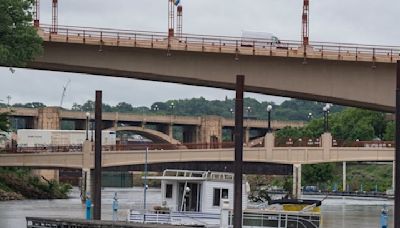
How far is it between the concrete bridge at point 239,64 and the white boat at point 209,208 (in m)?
13.0

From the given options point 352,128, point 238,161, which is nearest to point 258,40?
point 238,161

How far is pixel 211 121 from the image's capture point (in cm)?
18950

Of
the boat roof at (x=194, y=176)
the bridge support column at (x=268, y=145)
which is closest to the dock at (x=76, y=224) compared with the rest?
the boat roof at (x=194, y=176)

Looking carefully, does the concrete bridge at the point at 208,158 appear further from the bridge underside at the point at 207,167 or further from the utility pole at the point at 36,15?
the utility pole at the point at 36,15

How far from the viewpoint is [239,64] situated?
70.2 metres

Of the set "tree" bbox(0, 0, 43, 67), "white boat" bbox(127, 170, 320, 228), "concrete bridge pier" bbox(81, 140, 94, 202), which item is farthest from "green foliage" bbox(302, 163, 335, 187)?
"tree" bbox(0, 0, 43, 67)

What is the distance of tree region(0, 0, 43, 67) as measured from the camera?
55156 mm

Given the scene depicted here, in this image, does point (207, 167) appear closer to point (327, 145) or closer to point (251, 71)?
point (327, 145)

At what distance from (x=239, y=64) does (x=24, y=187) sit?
1684 inches

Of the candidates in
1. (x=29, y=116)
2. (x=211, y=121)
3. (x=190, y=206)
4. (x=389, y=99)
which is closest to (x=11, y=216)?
(x=190, y=206)

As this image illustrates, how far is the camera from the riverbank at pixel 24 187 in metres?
104

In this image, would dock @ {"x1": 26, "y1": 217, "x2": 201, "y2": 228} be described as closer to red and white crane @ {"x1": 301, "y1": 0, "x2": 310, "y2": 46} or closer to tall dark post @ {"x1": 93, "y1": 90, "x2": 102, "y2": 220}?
tall dark post @ {"x1": 93, "y1": 90, "x2": 102, "y2": 220}

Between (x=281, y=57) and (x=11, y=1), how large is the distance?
20538 millimetres

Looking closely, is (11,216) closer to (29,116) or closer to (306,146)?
(306,146)
